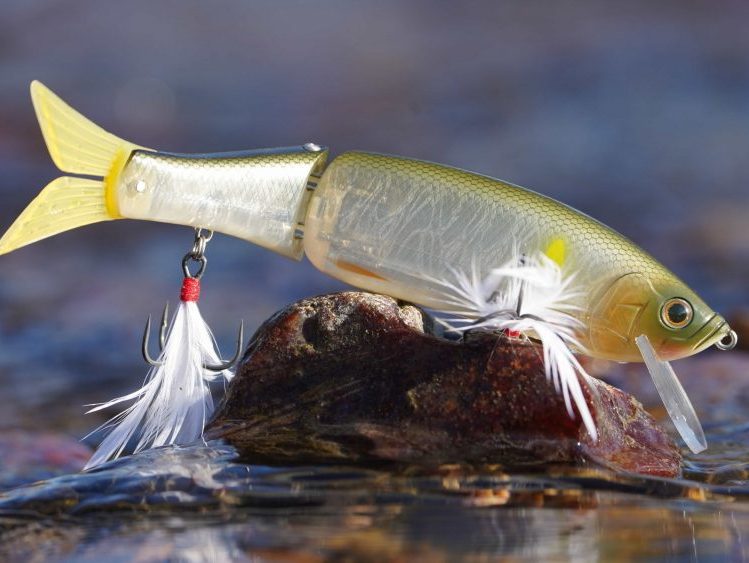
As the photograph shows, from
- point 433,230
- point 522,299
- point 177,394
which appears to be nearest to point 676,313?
point 522,299

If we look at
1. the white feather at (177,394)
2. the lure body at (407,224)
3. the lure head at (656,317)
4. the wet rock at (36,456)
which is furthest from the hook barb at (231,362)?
the lure head at (656,317)

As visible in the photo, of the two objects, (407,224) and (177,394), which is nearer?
(407,224)

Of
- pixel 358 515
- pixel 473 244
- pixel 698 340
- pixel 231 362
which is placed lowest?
pixel 358 515

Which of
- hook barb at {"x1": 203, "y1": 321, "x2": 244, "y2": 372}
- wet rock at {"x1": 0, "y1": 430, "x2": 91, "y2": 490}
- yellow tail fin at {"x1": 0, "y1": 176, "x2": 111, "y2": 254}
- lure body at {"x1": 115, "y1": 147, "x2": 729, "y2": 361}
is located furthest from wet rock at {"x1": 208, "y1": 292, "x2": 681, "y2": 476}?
wet rock at {"x1": 0, "y1": 430, "x2": 91, "y2": 490}

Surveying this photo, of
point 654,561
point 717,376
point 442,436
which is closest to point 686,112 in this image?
point 717,376

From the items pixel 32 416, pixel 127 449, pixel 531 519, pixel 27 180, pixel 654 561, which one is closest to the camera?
pixel 654 561

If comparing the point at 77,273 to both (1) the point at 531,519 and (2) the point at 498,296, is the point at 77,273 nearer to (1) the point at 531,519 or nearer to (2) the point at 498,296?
(2) the point at 498,296

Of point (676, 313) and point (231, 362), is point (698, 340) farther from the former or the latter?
point (231, 362)
